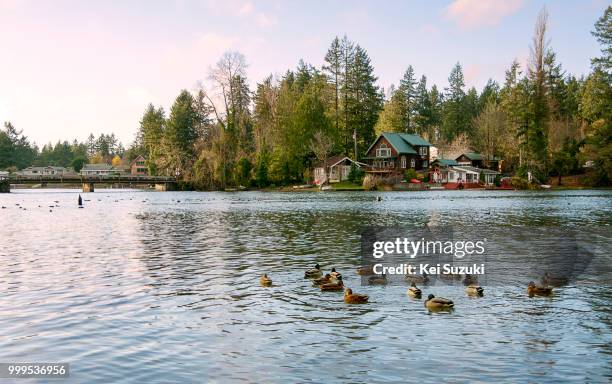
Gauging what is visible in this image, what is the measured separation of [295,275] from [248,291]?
11.6ft

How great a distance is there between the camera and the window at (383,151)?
130000mm

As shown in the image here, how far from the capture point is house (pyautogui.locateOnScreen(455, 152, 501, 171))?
456 feet

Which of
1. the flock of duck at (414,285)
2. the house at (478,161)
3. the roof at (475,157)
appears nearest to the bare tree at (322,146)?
the house at (478,161)

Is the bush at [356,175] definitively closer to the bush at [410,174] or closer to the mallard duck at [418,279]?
the bush at [410,174]

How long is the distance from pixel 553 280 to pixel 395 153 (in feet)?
358

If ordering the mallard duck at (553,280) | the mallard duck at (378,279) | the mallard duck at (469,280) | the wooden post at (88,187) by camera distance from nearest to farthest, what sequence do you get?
the mallard duck at (553,280) < the mallard duck at (469,280) < the mallard duck at (378,279) < the wooden post at (88,187)

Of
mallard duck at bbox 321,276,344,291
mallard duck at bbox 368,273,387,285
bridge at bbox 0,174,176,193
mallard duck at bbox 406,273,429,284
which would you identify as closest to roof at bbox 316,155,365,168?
bridge at bbox 0,174,176,193

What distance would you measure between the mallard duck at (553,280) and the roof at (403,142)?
350 feet

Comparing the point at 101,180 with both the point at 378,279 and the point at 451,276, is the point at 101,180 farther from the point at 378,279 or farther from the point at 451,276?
the point at 451,276

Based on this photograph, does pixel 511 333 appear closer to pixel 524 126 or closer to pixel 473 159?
pixel 524 126

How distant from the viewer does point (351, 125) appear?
138 m

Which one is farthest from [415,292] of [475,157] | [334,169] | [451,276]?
[475,157]

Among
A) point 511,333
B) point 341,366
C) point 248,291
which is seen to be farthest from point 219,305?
point 511,333

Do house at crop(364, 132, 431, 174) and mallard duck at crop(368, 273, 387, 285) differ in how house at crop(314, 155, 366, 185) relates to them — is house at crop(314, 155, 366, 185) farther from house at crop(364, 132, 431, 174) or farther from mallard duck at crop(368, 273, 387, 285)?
mallard duck at crop(368, 273, 387, 285)
